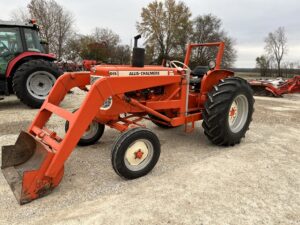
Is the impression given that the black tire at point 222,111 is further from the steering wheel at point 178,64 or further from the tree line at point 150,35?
the tree line at point 150,35

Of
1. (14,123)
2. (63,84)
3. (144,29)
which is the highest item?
(144,29)

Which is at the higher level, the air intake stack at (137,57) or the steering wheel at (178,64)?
the air intake stack at (137,57)

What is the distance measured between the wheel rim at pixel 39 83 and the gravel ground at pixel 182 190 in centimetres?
294

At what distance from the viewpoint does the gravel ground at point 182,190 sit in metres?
2.95

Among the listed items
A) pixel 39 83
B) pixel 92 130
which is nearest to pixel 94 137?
pixel 92 130

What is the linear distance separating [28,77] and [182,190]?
5.90m

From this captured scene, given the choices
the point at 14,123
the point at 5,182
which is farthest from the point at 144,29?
the point at 5,182

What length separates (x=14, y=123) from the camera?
6438 millimetres

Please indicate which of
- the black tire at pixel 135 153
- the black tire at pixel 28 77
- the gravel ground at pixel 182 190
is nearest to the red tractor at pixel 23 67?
the black tire at pixel 28 77

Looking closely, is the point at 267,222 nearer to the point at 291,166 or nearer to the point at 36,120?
the point at 291,166

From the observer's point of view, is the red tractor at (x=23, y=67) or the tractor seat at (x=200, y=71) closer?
the tractor seat at (x=200, y=71)

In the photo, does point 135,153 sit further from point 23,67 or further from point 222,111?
point 23,67

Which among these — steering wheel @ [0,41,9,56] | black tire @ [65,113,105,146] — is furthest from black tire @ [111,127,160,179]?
steering wheel @ [0,41,9,56]

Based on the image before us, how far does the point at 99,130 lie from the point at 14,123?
237cm
